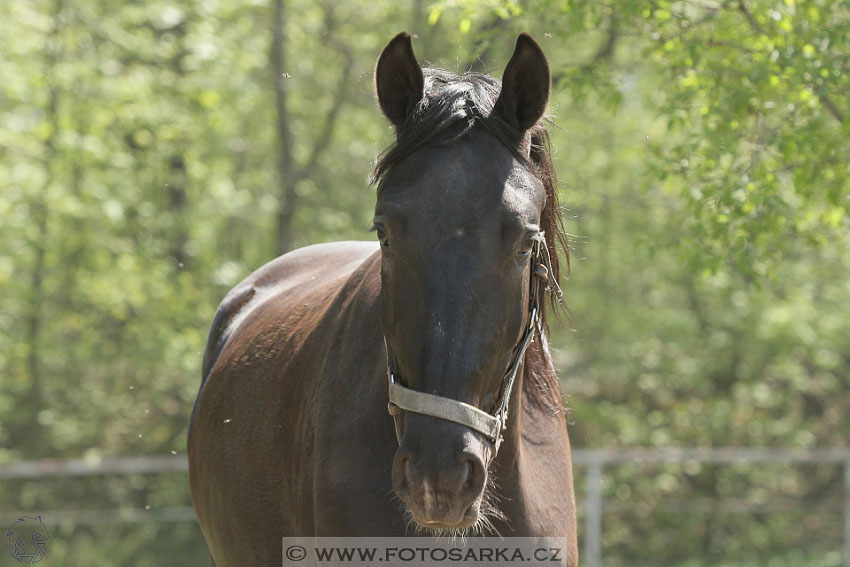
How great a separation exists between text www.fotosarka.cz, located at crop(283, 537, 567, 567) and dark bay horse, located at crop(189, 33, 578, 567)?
3 cm

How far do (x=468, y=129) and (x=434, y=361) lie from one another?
663mm

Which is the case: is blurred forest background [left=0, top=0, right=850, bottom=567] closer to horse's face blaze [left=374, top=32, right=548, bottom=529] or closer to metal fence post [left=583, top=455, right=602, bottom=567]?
metal fence post [left=583, top=455, right=602, bottom=567]

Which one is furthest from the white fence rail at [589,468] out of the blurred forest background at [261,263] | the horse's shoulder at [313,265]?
the horse's shoulder at [313,265]

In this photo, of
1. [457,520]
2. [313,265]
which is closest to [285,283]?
[313,265]

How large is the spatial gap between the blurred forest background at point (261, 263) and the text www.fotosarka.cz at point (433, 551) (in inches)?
300

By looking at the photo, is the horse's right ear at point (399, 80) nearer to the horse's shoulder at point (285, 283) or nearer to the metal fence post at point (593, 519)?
the horse's shoulder at point (285, 283)

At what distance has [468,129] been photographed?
8.63ft

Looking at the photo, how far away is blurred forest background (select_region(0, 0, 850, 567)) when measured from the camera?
11.2 metres

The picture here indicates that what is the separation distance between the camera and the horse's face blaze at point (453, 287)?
2275 mm

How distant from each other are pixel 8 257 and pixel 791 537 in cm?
1020

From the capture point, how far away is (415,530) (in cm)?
273

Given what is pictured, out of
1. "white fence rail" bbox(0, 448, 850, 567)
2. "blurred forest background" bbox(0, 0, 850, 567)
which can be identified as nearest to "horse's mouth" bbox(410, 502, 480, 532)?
"white fence rail" bbox(0, 448, 850, 567)

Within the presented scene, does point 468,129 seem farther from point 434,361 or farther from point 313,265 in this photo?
point 313,265

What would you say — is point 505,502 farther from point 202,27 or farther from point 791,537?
point 791,537
